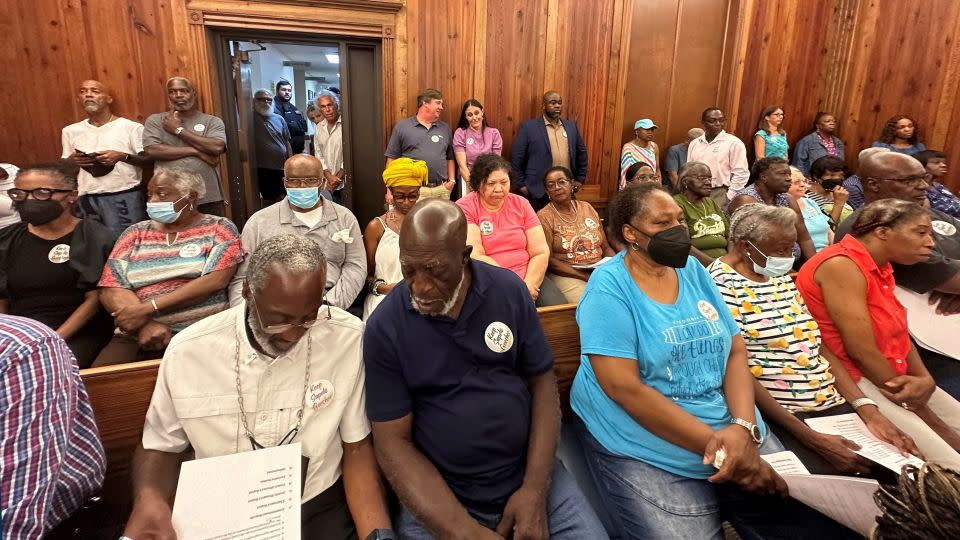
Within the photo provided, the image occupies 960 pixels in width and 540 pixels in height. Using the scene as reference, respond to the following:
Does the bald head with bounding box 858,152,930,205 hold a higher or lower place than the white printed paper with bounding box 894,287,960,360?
higher

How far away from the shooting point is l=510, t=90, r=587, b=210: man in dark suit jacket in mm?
5391

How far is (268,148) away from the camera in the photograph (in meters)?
5.98

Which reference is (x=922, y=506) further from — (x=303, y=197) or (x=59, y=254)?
(x=59, y=254)

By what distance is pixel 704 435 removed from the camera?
5.50 ft

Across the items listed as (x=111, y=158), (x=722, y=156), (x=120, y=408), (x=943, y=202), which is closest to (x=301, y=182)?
(x=120, y=408)

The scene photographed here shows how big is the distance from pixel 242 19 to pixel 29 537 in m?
4.56

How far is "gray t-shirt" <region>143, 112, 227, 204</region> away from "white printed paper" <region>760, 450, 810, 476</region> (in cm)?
414

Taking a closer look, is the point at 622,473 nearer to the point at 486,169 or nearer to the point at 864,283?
the point at 864,283

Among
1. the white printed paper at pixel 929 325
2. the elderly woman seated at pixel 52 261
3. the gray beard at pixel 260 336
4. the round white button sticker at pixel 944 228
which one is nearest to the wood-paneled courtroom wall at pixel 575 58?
the elderly woman seated at pixel 52 261

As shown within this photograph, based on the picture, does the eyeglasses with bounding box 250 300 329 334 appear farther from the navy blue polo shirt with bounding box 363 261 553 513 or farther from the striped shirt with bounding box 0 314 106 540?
the striped shirt with bounding box 0 314 106 540

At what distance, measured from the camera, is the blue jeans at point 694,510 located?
1608 millimetres

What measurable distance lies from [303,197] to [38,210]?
45.9 inches

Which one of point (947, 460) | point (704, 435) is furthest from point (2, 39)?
point (947, 460)

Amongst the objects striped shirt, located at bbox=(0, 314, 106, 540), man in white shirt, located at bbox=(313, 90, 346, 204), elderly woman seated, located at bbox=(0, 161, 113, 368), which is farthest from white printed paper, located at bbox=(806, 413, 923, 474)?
man in white shirt, located at bbox=(313, 90, 346, 204)
